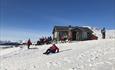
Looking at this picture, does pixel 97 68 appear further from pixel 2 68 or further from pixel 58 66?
pixel 2 68

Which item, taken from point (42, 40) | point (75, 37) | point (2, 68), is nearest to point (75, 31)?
point (75, 37)

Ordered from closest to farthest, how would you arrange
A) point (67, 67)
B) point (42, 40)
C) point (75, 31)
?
1. point (67, 67)
2. point (42, 40)
3. point (75, 31)

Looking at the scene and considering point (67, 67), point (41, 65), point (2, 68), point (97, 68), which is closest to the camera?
point (97, 68)

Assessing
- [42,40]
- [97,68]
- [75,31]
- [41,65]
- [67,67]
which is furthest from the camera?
[75,31]

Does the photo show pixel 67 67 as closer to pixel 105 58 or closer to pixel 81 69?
pixel 81 69

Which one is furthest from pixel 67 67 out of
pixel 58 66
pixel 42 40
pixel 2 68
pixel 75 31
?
pixel 75 31

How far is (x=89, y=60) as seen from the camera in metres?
16.8

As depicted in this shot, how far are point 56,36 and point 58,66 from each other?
4689 centimetres

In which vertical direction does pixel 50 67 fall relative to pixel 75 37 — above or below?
below

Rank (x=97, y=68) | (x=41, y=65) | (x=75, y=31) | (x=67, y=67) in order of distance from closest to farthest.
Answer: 1. (x=97, y=68)
2. (x=67, y=67)
3. (x=41, y=65)
4. (x=75, y=31)

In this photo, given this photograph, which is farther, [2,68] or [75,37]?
[75,37]

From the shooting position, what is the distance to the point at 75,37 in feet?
206

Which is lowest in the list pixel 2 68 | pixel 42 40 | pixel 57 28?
pixel 2 68

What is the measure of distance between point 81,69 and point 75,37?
48.5 meters
